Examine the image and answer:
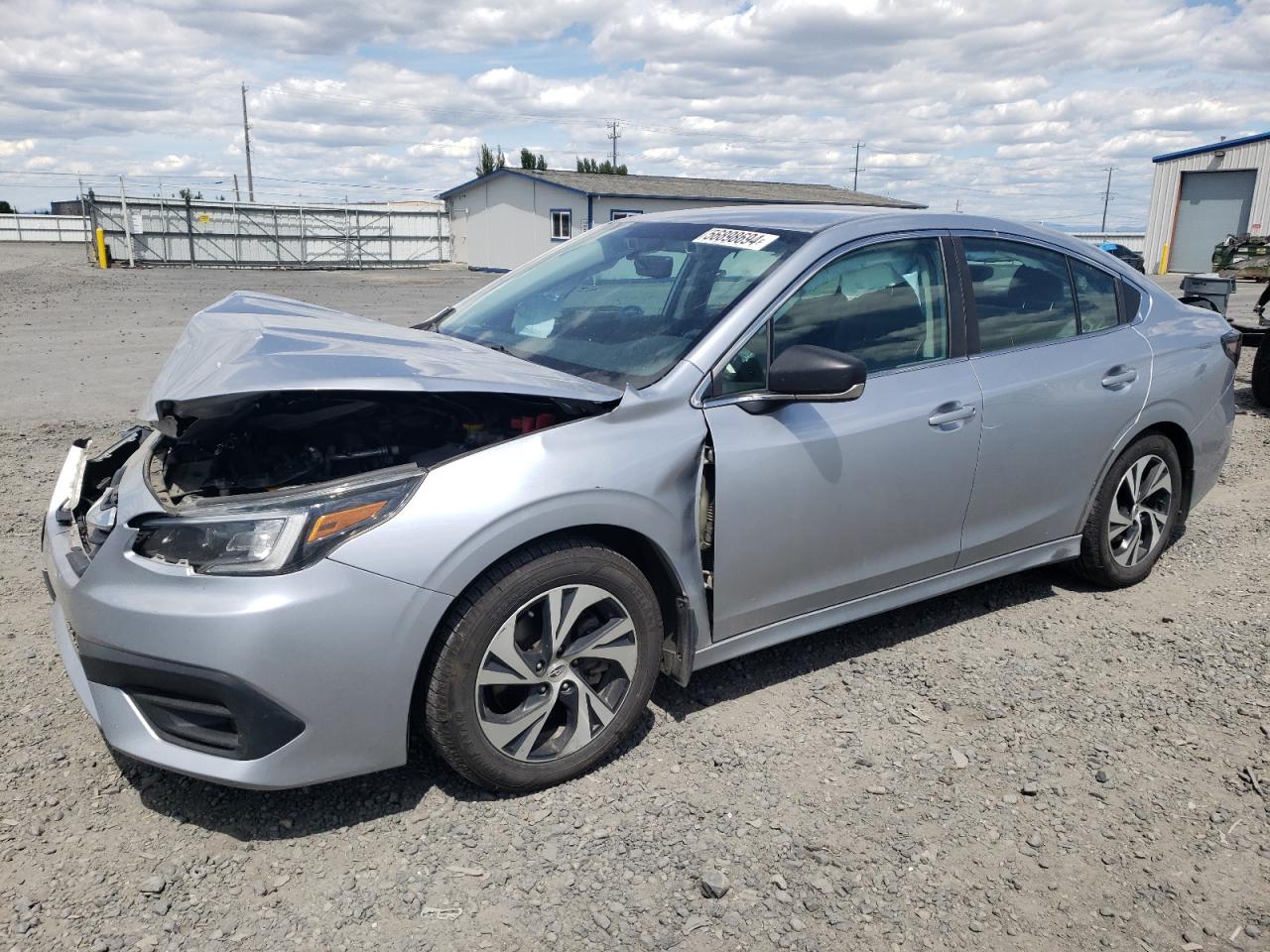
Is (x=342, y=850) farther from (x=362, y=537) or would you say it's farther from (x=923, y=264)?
(x=923, y=264)

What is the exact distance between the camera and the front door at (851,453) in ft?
10.5

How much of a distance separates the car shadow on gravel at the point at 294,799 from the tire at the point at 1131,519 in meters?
2.65

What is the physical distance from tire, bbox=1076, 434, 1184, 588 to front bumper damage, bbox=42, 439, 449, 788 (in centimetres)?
317

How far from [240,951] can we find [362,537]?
41.0 inches

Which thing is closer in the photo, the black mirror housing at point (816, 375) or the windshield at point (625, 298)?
the black mirror housing at point (816, 375)

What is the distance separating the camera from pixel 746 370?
326 cm

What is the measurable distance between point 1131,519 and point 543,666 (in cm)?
311

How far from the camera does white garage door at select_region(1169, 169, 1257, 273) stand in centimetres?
→ 3180

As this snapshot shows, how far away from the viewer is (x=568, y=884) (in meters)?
2.64

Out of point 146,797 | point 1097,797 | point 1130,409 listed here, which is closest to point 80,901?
point 146,797

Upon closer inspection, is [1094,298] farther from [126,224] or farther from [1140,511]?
[126,224]

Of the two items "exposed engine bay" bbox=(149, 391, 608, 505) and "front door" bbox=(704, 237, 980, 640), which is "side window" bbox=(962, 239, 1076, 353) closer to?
"front door" bbox=(704, 237, 980, 640)

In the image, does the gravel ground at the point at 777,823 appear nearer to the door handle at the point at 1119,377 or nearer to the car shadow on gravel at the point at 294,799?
the car shadow on gravel at the point at 294,799

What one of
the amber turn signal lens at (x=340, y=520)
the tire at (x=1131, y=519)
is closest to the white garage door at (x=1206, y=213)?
the tire at (x=1131, y=519)
